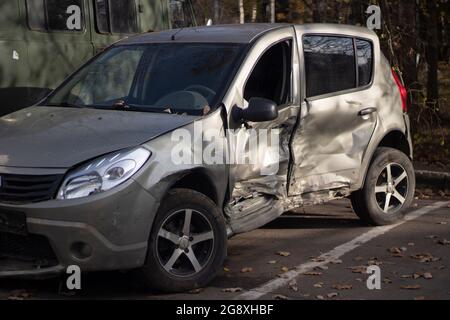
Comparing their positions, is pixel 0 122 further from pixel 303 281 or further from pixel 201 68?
pixel 303 281

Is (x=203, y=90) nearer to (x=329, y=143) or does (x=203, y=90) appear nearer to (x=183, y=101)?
(x=183, y=101)

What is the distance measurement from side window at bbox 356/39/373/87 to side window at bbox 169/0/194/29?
5019mm

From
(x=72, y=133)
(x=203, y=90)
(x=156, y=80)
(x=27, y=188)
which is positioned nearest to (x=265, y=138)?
(x=203, y=90)

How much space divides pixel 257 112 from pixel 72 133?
4.37 ft

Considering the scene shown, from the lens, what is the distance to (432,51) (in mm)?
14336

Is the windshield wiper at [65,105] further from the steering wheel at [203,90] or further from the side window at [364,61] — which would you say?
the side window at [364,61]

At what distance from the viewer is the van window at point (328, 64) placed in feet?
22.1

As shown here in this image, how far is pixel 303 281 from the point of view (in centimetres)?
585

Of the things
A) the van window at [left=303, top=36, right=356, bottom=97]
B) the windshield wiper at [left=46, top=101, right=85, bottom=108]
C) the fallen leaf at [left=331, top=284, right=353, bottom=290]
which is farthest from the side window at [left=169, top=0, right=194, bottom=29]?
the fallen leaf at [left=331, top=284, right=353, bottom=290]

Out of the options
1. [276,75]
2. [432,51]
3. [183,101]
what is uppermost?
[276,75]

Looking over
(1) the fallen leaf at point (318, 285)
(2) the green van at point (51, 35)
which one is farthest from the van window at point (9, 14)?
(1) the fallen leaf at point (318, 285)

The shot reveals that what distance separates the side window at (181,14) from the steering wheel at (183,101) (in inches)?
243

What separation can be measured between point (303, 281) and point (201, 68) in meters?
1.82

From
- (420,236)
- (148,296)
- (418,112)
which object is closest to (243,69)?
(148,296)
